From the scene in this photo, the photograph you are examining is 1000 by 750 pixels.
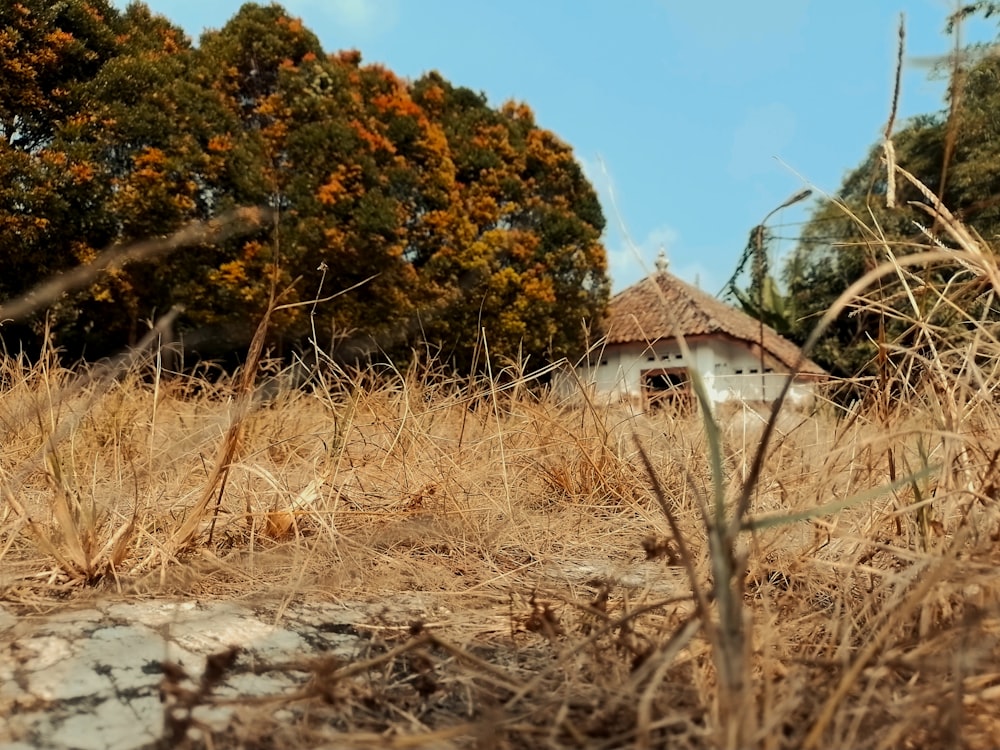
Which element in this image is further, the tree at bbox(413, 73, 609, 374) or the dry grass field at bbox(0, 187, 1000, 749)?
the tree at bbox(413, 73, 609, 374)

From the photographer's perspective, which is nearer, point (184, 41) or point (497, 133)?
point (184, 41)

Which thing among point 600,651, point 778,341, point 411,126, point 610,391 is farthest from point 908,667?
point 778,341

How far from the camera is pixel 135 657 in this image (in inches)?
35.9

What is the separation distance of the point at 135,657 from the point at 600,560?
3.08ft

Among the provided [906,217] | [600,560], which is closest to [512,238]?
[906,217]

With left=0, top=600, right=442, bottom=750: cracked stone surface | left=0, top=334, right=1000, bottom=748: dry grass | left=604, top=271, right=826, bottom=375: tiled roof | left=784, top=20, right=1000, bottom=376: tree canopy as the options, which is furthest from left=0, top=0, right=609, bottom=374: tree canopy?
left=0, top=600, right=442, bottom=750: cracked stone surface

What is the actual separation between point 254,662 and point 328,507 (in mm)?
653

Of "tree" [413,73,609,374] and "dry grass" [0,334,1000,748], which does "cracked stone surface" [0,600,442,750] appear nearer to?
"dry grass" [0,334,1000,748]

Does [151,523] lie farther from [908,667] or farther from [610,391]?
[610,391]

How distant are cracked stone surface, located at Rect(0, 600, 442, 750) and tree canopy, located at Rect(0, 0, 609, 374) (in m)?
4.75

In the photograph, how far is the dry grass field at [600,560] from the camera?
672 mm

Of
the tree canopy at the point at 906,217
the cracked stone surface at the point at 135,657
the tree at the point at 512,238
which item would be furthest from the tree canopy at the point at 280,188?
the cracked stone surface at the point at 135,657

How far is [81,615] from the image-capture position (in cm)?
105

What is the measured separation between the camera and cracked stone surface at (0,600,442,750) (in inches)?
29.2
